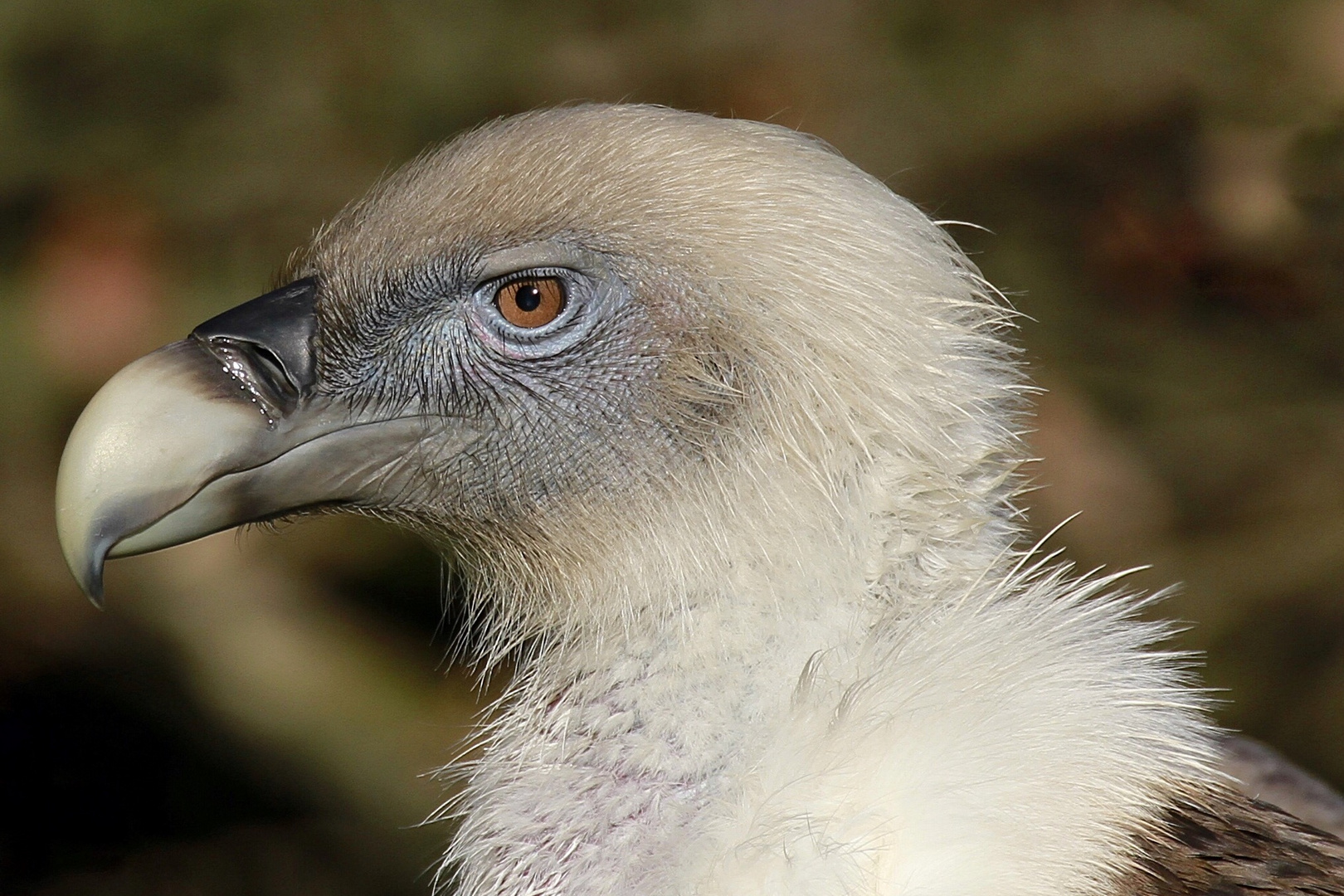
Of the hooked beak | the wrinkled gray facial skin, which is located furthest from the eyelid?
the hooked beak

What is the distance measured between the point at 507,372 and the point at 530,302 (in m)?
0.10

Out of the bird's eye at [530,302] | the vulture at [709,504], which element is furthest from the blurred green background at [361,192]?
the bird's eye at [530,302]

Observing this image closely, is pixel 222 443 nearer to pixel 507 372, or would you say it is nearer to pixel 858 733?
pixel 507 372

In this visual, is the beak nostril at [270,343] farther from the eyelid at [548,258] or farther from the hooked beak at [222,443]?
the eyelid at [548,258]

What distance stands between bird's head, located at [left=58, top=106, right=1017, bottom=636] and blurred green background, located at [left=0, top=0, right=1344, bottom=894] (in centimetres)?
198

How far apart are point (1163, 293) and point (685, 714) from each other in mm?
3599

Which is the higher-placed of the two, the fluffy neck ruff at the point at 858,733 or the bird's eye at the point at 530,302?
the bird's eye at the point at 530,302

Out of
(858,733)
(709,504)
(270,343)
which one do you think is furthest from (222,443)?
(858,733)

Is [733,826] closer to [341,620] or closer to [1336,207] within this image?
[341,620]

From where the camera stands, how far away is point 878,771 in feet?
5.48

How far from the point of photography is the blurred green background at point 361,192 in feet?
12.9

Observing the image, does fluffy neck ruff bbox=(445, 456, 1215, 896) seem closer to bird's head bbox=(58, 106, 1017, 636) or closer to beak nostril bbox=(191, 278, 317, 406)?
bird's head bbox=(58, 106, 1017, 636)

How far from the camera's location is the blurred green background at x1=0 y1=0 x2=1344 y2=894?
3.93 meters

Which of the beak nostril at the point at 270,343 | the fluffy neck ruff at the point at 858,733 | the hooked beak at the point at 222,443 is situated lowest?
the fluffy neck ruff at the point at 858,733
